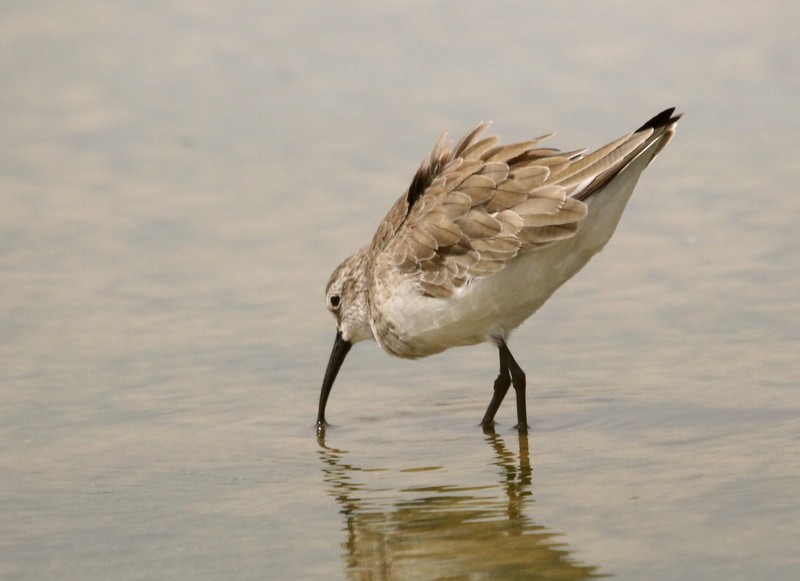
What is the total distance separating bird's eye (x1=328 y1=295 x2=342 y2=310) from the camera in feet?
34.3

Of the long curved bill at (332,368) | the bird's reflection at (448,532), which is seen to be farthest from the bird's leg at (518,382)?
the long curved bill at (332,368)

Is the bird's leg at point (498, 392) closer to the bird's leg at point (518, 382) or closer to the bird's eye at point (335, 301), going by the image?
the bird's leg at point (518, 382)

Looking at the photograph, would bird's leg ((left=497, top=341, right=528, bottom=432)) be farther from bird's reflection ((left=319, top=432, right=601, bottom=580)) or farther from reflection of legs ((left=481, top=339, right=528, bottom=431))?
bird's reflection ((left=319, top=432, right=601, bottom=580))

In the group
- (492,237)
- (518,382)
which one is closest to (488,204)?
(492,237)

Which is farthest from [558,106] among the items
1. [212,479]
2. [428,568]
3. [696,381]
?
[428,568]

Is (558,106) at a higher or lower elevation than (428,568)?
higher

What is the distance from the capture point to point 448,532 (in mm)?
7309

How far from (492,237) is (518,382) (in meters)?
0.88

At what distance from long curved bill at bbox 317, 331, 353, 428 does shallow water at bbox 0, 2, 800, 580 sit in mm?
159

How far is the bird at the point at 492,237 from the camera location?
8820mm

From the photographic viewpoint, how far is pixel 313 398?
10.0 m

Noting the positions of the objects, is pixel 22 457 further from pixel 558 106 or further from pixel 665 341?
pixel 558 106

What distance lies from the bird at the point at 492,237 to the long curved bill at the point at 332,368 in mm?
18

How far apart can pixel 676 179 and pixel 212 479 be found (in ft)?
20.5
